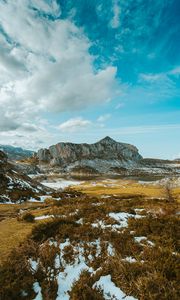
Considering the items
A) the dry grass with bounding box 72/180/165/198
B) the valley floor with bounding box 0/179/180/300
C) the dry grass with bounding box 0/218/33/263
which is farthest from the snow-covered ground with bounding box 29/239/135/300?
the dry grass with bounding box 72/180/165/198

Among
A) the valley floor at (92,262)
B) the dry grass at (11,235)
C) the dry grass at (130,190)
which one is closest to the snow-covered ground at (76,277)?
the valley floor at (92,262)

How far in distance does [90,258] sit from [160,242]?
3.65 metres

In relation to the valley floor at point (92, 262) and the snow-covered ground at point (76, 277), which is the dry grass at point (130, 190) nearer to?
the valley floor at point (92, 262)

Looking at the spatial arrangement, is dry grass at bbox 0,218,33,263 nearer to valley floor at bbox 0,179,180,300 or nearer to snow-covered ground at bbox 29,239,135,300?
valley floor at bbox 0,179,180,300

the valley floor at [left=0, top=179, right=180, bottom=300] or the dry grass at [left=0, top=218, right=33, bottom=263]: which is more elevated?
the valley floor at [left=0, top=179, right=180, bottom=300]

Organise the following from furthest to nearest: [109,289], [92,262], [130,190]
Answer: [130,190]
[92,262]
[109,289]

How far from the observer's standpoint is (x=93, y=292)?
22.5 ft

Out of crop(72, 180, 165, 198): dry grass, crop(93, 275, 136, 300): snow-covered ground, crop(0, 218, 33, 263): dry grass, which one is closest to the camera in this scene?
crop(93, 275, 136, 300): snow-covered ground

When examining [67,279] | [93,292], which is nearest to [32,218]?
[67,279]

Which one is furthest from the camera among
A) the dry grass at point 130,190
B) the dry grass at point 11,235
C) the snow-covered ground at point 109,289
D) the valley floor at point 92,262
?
the dry grass at point 130,190

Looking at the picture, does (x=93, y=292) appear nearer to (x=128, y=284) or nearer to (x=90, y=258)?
(x=128, y=284)

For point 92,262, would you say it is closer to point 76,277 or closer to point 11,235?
point 76,277

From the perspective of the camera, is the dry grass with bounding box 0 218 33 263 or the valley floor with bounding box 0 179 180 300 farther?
the dry grass with bounding box 0 218 33 263

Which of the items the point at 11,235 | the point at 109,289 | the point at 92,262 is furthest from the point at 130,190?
the point at 109,289
